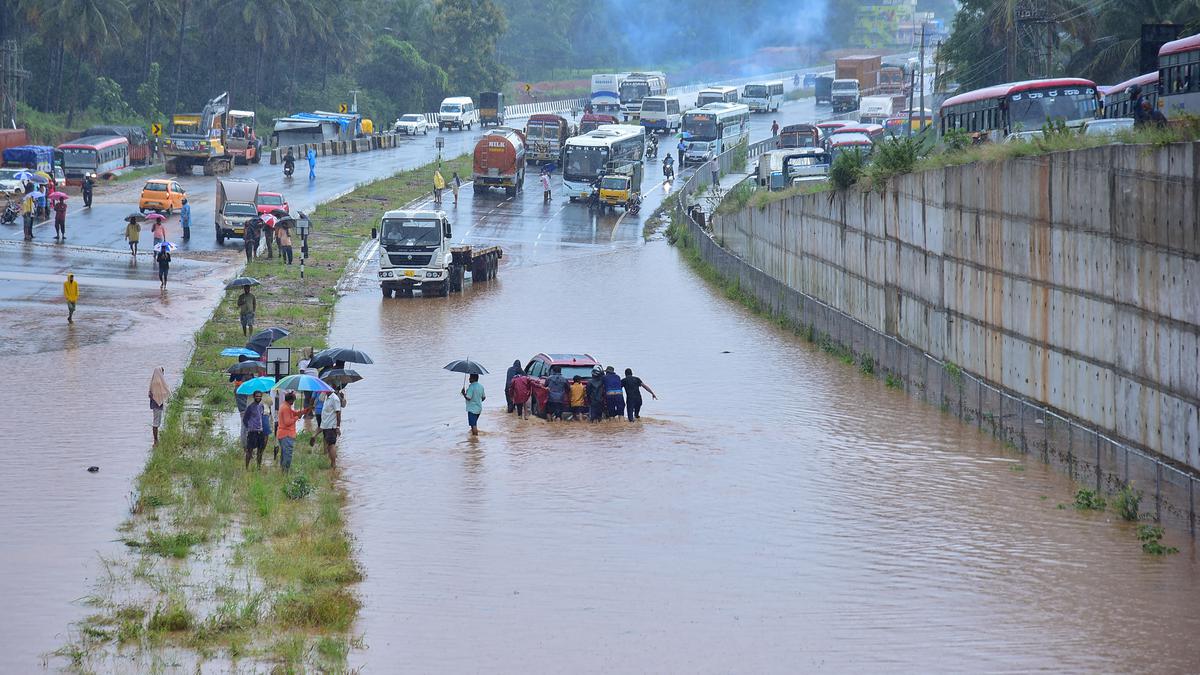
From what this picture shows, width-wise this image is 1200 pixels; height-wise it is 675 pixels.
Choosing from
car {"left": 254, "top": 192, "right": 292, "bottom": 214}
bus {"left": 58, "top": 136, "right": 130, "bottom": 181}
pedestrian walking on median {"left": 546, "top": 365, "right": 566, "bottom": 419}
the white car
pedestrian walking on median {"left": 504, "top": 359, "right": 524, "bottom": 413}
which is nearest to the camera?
pedestrian walking on median {"left": 546, "top": 365, "right": 566, "bottom": 419}

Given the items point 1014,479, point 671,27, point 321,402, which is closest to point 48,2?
point 321,402

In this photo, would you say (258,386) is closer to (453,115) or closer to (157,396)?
(157,396)

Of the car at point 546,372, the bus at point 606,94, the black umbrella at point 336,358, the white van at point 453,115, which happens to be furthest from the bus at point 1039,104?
the bus at point 606,94

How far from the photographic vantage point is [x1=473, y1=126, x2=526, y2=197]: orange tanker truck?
69688 mm

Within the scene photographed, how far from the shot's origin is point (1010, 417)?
26359mm

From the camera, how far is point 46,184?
6112 cm

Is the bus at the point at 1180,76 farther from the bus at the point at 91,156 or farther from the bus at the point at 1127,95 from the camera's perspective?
the bus at the point at 91,156

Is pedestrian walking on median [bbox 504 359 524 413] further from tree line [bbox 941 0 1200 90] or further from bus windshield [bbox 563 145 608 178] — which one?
bus windshield [bbox 563 145 608 178]

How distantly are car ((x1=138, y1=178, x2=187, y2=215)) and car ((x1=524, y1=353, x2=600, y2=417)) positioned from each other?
34130 millimetres

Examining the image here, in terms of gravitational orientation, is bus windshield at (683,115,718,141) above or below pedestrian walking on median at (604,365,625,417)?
above

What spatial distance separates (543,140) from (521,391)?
52.9m

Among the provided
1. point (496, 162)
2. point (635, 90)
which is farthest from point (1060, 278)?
point (635, 90)

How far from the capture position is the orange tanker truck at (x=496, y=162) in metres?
69.7

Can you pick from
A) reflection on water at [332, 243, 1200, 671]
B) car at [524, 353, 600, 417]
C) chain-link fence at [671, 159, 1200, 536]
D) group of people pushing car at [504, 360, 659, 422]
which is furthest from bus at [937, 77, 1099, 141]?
group of people pushing car at [504, 360, 659, 422]
